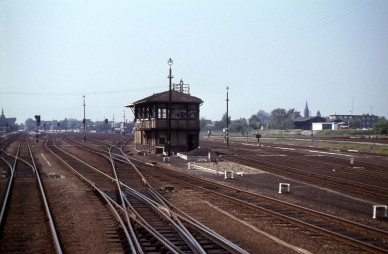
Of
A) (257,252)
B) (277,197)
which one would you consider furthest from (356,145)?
(257,252)

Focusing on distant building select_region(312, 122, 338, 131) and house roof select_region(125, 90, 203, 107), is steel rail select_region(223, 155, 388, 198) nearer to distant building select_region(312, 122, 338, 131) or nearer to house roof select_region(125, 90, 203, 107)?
house roof select_region(125, 90, 203, 107)

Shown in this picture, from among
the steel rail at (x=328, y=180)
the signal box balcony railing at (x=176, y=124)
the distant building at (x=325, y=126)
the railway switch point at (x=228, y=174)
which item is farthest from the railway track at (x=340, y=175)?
the distant building at (x=325, y=126)

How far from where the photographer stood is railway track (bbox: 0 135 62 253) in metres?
10.6

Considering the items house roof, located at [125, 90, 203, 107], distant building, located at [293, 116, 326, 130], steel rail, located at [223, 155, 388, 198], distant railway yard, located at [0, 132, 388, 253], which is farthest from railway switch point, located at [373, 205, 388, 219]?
distant building, located at [293, 116, 326, 130]

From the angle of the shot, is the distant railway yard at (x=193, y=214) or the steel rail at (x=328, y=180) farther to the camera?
the steel rail at (x=328, y=180)

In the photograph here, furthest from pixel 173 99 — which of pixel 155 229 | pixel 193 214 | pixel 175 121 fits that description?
pixel 155 229

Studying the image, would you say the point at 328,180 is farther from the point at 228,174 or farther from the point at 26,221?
the point at 26,221

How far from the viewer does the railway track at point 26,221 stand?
10555mm

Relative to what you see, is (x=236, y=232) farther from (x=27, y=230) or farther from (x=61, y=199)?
(x=61, y=199)

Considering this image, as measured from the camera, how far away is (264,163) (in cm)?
3288

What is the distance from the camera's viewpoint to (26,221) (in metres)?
13.3

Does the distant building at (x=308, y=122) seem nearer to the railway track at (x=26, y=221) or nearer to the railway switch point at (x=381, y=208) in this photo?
the railway track at (x=26, y=221)

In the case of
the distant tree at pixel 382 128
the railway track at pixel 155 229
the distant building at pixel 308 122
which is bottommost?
the railway track at pixel 155 229

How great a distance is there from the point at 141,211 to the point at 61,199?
4628 millimetres
